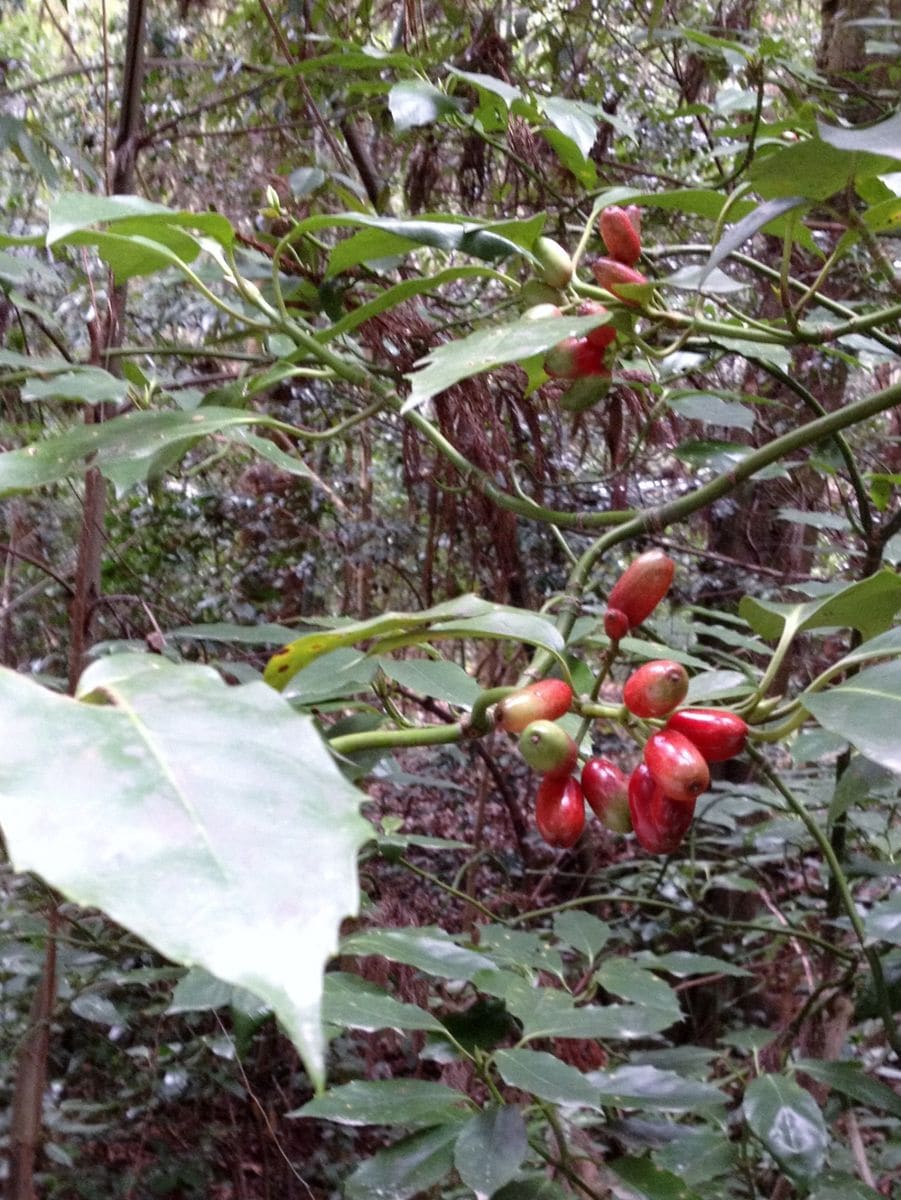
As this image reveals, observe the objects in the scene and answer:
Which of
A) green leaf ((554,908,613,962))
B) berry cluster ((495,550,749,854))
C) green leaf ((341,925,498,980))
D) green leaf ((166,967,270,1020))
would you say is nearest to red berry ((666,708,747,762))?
berry cluster ((495,550,749,854))

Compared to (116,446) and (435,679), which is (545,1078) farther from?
(116,446)

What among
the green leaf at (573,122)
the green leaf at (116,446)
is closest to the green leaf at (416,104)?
the green leaf at (573,122)

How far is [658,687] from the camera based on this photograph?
1.58 ft

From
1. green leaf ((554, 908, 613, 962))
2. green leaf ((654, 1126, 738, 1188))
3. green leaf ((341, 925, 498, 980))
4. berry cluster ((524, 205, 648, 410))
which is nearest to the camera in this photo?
berry cluster ((524, 205, 648, 410))

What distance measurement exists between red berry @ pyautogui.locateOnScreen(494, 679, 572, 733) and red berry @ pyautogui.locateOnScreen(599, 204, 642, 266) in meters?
0.37

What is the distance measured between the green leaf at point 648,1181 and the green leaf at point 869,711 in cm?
48

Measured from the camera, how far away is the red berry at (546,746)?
459 millimetres

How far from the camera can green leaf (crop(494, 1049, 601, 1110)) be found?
0.64 metres

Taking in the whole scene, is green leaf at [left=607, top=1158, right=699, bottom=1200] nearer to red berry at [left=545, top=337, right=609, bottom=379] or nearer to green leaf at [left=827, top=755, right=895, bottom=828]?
green leaf at [left=827, top=755, right=895, bottom=828]

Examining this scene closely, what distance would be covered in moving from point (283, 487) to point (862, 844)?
1.67 m

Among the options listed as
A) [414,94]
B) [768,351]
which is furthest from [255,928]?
[414,94]

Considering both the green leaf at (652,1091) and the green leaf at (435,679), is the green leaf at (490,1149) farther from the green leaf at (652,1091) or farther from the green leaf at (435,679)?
the green leaf at (435,679)

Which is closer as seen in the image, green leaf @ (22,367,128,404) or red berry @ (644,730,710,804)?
red berry @ (644,730,710,804)

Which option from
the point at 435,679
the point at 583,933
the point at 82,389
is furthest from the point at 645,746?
the point at 583,933
